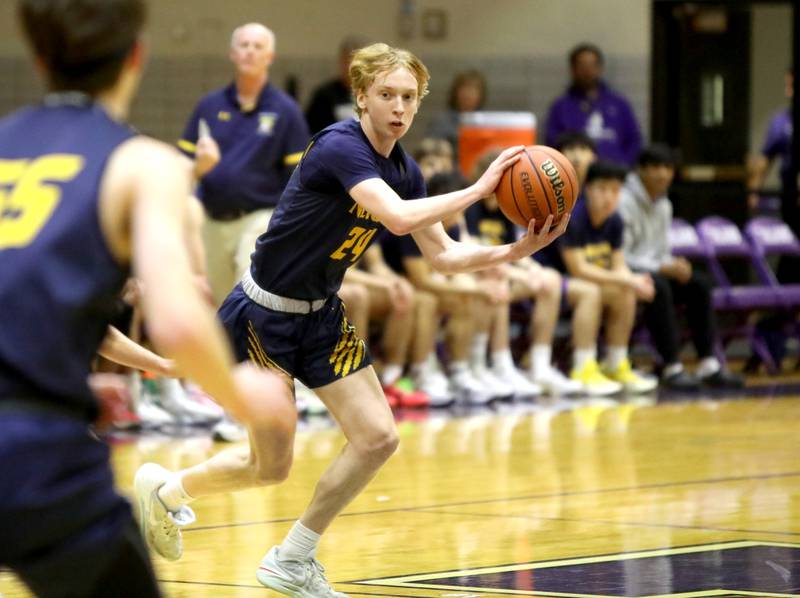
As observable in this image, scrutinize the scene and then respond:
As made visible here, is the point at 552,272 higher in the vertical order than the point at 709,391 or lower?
higher

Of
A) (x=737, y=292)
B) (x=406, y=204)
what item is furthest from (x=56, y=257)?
(x=737, y=292)

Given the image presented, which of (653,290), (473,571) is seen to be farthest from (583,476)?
(653,290)

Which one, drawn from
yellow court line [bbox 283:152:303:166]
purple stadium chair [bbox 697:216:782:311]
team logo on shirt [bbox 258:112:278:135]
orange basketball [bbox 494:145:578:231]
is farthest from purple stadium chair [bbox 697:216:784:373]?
orange basketball [bbox 494:145:578:231]

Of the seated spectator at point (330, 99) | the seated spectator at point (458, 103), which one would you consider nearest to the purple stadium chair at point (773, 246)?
the seated spectator at point (458, 103)

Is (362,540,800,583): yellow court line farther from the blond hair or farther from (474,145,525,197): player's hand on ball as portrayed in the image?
the blond hair

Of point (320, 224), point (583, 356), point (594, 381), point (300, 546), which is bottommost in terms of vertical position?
point (594, 381)

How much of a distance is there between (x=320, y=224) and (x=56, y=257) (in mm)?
2090

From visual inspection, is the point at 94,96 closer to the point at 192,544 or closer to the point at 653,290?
the point at 192,544

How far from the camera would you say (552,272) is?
9.70 metres

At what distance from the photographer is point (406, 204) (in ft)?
13.0

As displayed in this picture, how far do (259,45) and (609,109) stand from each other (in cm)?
445

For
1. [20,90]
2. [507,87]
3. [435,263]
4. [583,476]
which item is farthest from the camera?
[507,87]

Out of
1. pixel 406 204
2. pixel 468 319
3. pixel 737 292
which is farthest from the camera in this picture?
pixel 737 292

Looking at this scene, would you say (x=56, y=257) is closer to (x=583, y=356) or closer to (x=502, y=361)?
(x=502, y=361)
